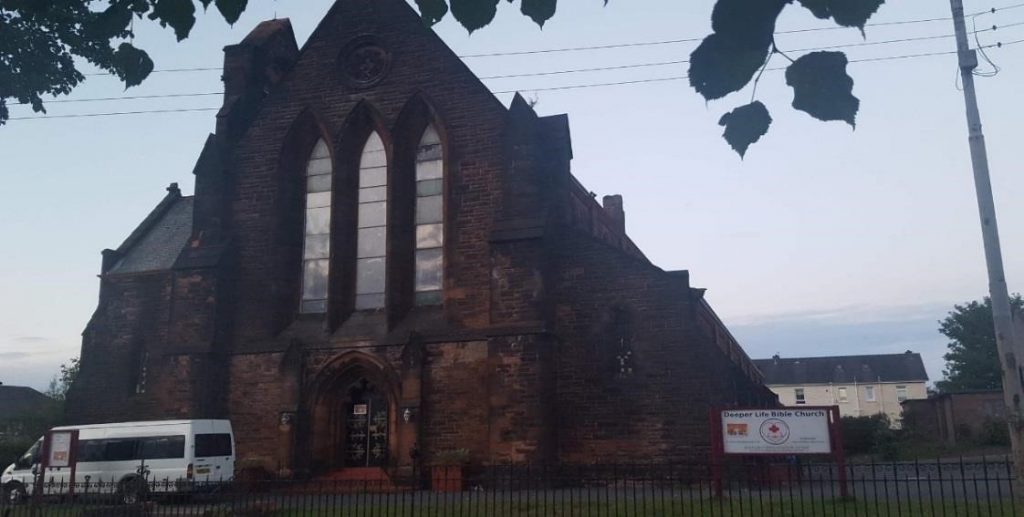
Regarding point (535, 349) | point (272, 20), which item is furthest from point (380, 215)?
point (272, 20)

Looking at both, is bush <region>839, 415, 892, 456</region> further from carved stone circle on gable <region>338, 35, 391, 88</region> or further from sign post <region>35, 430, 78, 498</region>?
sign post <region>35, 430, 78, 498</region>

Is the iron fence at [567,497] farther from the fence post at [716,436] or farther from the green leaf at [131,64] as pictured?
the green leaf at [131,64]

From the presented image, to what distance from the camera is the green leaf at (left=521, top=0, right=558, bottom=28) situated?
3926 mm

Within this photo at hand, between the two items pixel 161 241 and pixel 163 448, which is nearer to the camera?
pixel 163 448

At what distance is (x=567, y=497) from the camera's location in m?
17.2

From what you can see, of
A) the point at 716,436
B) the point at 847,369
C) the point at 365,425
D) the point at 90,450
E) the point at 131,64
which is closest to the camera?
the point at 131,64

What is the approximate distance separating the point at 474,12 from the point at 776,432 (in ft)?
44.1

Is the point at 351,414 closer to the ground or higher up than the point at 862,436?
higher up

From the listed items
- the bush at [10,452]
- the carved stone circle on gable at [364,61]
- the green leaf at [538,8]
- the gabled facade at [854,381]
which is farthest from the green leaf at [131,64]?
the gabled facade at [854,381]

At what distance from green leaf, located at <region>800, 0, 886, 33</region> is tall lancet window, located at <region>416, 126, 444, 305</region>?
64.7 feet

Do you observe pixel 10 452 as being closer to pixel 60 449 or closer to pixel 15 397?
pixel 60 449

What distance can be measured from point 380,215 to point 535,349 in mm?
6405

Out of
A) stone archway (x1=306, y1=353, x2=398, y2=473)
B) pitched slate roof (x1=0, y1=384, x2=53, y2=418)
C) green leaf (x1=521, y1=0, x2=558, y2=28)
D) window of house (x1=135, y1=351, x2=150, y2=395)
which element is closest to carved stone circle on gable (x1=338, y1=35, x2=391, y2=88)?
stone archway (x1=306, y1=353, x2=398, y2=473)

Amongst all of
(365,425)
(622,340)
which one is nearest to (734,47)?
(622,340)
